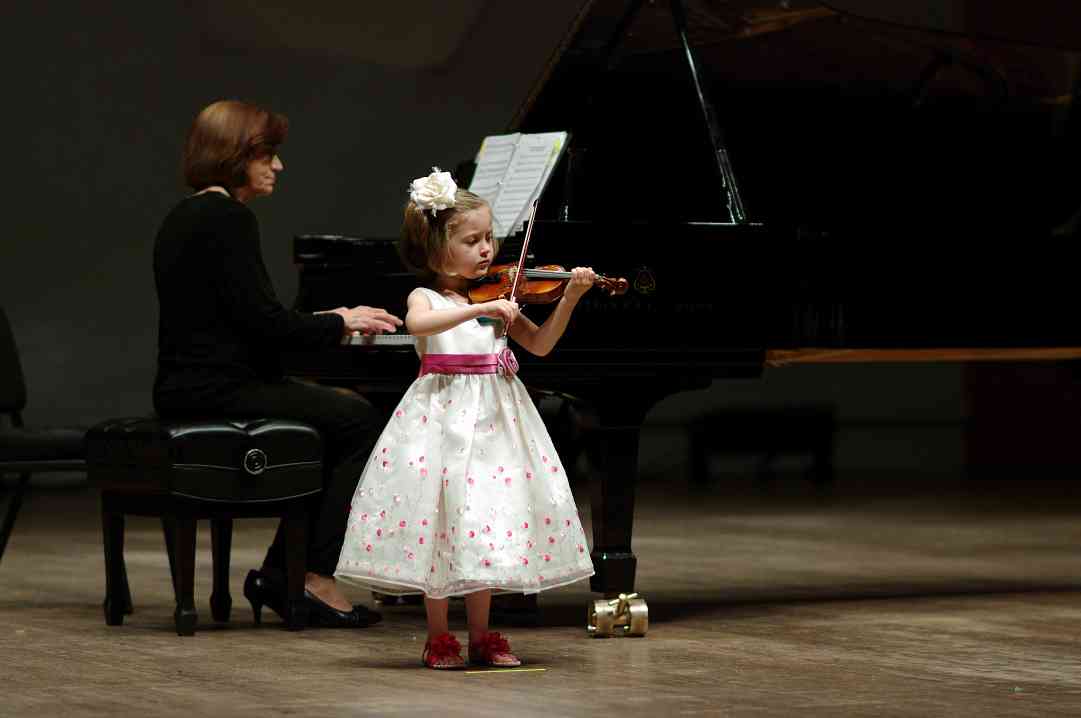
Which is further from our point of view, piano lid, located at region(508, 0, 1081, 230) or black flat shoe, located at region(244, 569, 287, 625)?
piano lid, located at region(508, 0, 1081, 230)

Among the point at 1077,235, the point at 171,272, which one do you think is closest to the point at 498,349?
the point at 171,272

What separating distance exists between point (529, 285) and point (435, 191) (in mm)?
312

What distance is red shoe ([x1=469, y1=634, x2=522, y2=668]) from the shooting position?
148 inches

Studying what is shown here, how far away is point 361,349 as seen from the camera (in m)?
4.51

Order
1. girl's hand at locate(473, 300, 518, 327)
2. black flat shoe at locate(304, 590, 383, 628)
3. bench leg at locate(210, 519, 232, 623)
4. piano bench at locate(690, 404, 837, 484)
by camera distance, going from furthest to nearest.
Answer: piano bench at locate(690, 404, 837, 484) < bench leg at locate(210, 519, 232, 623) < black flat shoe at locate(304, 590, 383, 628) < girl's hand at locate(473, 300, 518, 327)

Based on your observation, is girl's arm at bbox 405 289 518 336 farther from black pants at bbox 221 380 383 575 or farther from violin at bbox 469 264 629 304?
black pants at bbox 221 380 383 575

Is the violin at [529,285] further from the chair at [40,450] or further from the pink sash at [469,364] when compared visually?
the chair at [40,450]

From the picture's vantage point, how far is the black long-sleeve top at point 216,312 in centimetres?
433

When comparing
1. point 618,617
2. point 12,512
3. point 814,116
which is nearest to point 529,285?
point 618,617

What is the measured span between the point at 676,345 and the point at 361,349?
78cm

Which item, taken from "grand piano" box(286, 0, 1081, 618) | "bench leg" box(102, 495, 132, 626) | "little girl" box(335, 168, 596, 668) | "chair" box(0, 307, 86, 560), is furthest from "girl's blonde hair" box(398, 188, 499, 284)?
"chair" box(0, 307, 86, 560)

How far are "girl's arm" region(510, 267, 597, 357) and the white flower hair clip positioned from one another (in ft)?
0.99

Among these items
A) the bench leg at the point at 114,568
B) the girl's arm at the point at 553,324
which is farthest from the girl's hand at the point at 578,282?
the bench leg at the point at 114,568

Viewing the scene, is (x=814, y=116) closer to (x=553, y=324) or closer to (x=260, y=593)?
(x=553, y=324)
